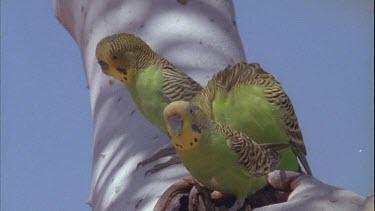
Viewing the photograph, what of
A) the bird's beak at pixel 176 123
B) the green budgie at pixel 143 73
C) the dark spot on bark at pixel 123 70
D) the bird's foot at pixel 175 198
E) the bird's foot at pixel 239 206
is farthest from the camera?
the dark spot on bark at pixel 123 70

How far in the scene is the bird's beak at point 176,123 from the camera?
2.26 m

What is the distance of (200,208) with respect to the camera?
6.68 feet

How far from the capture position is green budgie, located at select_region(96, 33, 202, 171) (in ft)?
9.02

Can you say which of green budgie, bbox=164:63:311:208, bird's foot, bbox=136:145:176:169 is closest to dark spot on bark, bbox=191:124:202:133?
green budgie, bbox=164:63:311:208

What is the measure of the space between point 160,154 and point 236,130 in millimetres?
440

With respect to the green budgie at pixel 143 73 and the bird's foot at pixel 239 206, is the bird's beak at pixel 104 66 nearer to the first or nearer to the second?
the green budgie at pixel 143 73

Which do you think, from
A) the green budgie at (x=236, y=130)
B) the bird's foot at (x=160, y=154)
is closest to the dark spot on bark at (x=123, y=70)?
the green budgie at (x=236, y=130)

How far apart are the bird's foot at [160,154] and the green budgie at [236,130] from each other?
6 cm

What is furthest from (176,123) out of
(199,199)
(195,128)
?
(199,199)

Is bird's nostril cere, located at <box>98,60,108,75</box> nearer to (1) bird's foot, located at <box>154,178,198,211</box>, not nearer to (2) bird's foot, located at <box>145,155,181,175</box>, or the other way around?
(2) bird's foot, located at <box>145,155,181,175</box>

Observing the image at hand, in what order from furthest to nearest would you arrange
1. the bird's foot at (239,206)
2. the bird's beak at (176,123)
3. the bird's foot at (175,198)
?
the bird's beak at (176,123), the bird's foot at (239,206), the bird's foot at (175,198)

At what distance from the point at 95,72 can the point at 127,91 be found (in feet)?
0.67

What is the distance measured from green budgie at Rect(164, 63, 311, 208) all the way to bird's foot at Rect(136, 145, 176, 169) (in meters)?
0.06

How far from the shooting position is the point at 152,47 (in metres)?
2.83
